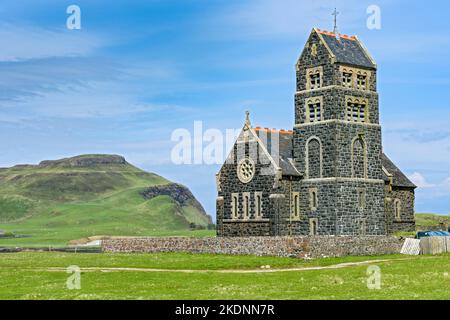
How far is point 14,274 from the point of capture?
4612cm

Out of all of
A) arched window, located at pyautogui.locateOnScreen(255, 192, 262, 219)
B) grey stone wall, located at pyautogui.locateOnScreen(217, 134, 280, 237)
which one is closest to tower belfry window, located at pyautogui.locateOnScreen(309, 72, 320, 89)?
grey stone wall, located at pyautogui.locateOnScreen(217, 134, 280, 237)

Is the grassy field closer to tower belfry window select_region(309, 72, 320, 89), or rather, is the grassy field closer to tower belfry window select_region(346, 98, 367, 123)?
tower belfry window select_region(346, 98, 367, 123)

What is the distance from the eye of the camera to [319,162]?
70250 millimetres

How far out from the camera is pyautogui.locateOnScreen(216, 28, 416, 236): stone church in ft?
227

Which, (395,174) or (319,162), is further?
(395,174)

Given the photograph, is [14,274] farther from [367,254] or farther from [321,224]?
[321,224]

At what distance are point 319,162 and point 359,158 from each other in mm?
3859

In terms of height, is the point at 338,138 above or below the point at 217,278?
above

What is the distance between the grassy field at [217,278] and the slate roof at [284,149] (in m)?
15.0

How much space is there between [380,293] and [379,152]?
40502 millimetres

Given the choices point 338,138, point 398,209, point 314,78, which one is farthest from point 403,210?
point 314,78

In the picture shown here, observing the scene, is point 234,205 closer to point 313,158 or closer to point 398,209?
point 313,158

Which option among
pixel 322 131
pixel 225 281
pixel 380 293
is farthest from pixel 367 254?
pixel 380 293

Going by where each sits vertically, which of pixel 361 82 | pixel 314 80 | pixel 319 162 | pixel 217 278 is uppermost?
pixel 314 80
